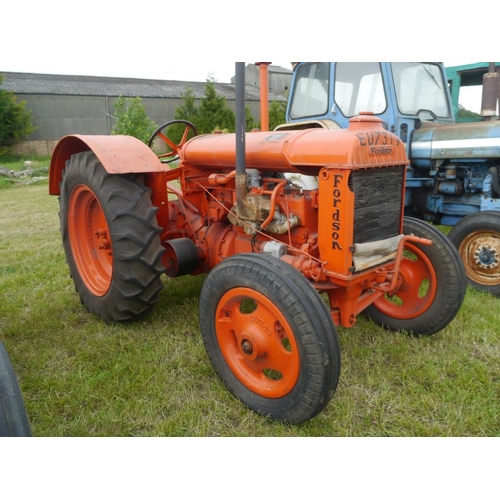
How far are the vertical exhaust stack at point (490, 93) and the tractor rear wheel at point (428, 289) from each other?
2405mm

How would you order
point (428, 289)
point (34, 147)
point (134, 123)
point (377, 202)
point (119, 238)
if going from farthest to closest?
1. point (34, 147)
2. point (134, 123)
3. point (428, 289)
4. point (119, 238)
5. point (377, 202)

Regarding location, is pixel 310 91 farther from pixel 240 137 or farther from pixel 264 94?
pixel 240 137

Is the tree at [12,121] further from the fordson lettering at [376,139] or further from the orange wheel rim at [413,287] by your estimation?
the fordson lettering at [376,139]

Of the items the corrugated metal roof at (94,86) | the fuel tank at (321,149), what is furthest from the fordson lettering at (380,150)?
the corrugated metal roof at (94,86)

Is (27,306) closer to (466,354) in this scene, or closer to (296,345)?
(296,345)

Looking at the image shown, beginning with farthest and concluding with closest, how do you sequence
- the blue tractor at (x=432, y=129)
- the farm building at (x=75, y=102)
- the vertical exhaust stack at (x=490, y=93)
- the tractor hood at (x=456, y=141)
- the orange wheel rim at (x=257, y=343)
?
the farm building at (x=75, y=102) < the vertical exhaust stack at (x=490, y=93) < the tractor hood at (x=456, y=141) < the blue tractor at (x=432, y=129) < the orange wheel rim at (x=257, y=343)

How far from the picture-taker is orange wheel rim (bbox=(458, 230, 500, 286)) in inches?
153

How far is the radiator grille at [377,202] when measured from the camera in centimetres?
235

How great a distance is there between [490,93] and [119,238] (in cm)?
399

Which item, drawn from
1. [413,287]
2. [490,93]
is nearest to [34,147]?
[490,93]

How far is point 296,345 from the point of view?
2.02 meters

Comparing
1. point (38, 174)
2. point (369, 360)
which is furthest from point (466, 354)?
point (38, 174)

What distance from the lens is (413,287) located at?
9.91 feet

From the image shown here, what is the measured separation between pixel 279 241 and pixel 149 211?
2.82 feet
